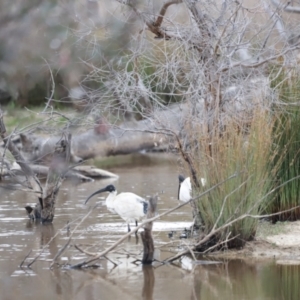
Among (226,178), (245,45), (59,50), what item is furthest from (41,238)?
(59,50)

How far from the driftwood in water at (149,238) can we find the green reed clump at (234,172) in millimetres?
688

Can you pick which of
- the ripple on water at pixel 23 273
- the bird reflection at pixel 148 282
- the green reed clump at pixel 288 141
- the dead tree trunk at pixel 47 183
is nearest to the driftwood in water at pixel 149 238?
the bird reflection at pixel 148 282

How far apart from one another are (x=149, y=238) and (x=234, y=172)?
112cm

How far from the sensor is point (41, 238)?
27.7ft

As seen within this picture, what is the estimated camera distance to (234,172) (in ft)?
23.6

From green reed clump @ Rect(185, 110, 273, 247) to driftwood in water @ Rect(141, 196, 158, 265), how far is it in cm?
69

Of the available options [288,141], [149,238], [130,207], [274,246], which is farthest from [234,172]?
[130,207]

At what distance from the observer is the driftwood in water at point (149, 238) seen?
22.1 feet

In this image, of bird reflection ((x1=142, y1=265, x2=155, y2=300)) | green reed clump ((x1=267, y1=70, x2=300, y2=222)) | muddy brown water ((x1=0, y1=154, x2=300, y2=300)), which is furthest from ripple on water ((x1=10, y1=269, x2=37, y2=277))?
green reed clump ((x1=267, y1=70, x2=300, y2=222))

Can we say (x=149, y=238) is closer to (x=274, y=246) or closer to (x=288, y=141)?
(x=274, y=246)

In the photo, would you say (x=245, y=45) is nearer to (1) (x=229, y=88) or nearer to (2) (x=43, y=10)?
(1) (x=229, y=88)

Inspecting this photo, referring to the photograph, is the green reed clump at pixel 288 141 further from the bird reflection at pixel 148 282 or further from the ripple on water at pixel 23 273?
the ripple on water at pixel 23 273

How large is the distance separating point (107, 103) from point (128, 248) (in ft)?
5.35

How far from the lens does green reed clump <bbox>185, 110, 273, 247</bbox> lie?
7195mm
